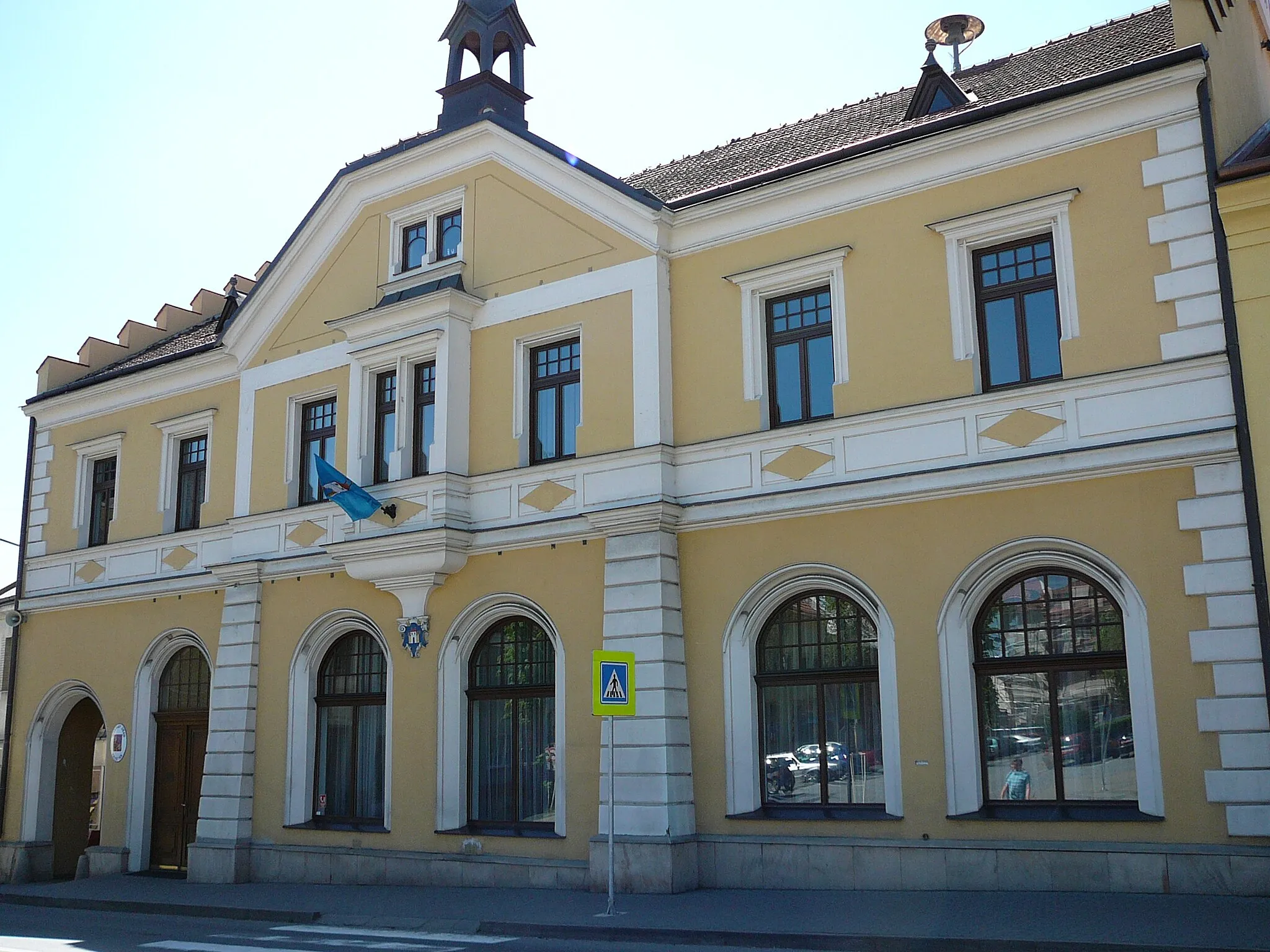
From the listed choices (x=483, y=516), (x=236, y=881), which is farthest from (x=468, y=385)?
(x=236, y=881)

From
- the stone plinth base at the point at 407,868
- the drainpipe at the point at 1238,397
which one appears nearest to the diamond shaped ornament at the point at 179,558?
the stone plinth base at the point at 407,868

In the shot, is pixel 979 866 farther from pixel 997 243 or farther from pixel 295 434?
pixel 295 434

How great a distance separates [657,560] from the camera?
16484 mm

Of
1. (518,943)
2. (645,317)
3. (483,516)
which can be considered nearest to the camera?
(518,943)

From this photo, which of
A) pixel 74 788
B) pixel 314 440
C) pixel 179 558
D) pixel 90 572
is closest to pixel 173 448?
pixel 179 558

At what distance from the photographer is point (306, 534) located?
67.6 ft

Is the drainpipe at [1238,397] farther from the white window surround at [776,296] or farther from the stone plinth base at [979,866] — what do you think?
the white window surround at [776,296]

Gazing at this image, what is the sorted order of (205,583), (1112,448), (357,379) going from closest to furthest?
1. (1112,448)
2. (357,379)
3. (205,583)

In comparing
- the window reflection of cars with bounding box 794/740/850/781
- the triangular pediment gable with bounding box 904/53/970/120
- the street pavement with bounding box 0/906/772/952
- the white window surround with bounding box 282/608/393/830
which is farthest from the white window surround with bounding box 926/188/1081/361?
the white window surround with bounding box 282/608/393/830

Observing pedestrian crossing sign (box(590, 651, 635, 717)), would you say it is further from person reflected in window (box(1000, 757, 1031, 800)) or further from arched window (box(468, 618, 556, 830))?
person reflected in window (box(1000, 757, 1031, 800))

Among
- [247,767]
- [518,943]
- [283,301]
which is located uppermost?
[283,301]

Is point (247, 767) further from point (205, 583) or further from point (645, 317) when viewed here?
point (645, 317)

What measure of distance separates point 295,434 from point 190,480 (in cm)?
324

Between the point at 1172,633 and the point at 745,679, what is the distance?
17.0 ft
